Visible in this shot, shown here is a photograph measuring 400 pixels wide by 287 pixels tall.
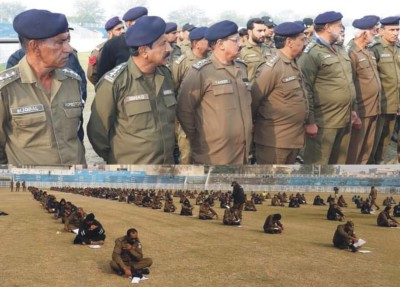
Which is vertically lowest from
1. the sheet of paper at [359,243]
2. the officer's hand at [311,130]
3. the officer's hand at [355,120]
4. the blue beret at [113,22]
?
the sheet of paper at [359,243]

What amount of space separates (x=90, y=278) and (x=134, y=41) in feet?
14.3

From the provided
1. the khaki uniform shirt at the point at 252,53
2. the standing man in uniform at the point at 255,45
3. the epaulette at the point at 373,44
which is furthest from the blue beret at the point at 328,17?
the standing man in uniform at the point at 255,45

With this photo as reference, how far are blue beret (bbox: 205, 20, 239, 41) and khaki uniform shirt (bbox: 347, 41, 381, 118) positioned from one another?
5419 millimetres

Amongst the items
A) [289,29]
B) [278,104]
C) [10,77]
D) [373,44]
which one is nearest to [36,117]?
[10,77]

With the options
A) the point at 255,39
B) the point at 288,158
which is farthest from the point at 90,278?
the point at 255,39

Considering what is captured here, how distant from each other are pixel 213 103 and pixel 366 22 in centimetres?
732

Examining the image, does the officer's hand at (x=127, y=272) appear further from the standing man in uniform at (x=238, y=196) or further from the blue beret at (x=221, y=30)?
the blue beret at (x=221, y=30)

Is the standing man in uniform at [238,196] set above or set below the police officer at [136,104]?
below

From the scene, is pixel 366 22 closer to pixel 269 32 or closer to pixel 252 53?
pixel 252 53

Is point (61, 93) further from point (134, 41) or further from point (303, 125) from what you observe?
point (303, 125)

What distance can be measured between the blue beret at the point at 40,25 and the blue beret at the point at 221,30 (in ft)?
12.8

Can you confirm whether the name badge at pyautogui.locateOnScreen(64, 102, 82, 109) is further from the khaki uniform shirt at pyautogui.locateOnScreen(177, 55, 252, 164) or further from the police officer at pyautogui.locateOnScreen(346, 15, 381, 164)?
the police officer at pyautogui.locateOnScreen(346, 15, 381, 164)

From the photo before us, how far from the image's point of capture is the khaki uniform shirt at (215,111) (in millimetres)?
13031

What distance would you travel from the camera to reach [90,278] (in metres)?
11.9
